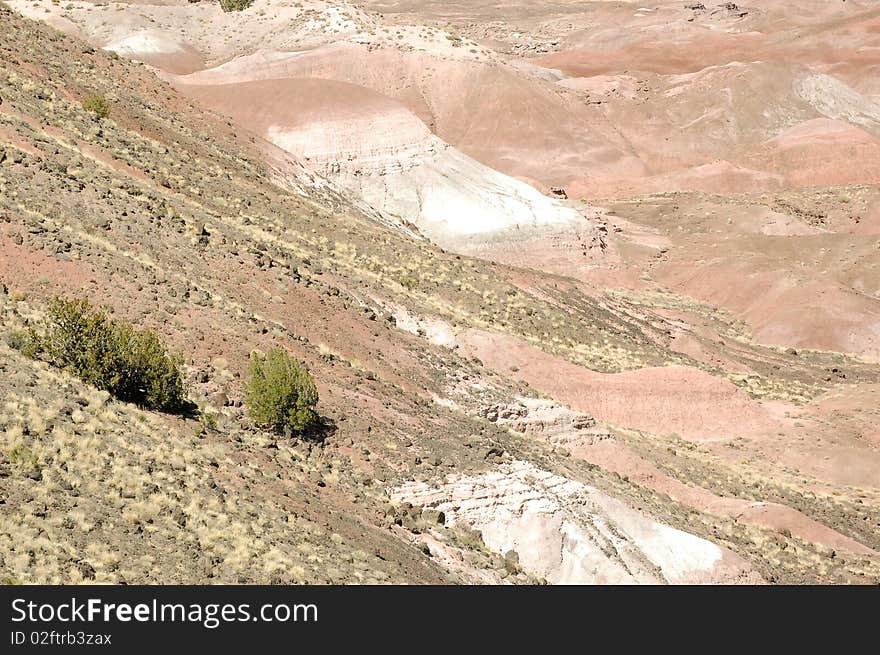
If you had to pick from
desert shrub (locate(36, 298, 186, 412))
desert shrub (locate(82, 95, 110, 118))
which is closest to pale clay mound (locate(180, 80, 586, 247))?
desert shrub (locate(82, 95, 110, 118))

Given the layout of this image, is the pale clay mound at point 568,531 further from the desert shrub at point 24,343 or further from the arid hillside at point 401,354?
the desert shrub at point 24,343

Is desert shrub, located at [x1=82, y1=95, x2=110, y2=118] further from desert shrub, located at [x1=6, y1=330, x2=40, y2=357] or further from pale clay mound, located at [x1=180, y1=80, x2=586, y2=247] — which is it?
desert shrub, located at [x1=6, y1=330, x2=40, y2=357]

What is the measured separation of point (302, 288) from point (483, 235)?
28.8 meters

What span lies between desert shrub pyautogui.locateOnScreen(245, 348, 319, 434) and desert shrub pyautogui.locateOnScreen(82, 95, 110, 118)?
20.6m

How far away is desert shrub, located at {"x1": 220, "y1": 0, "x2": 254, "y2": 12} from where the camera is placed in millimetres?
93738

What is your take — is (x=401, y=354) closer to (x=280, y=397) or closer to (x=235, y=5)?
(x=280, y=397)

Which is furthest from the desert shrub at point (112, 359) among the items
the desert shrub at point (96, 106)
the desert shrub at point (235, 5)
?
the desert shrub at point (235, 5)

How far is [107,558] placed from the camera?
1655 cm

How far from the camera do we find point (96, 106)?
43594 mm

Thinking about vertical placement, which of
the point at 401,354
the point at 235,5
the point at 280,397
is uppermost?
the point at 280,397

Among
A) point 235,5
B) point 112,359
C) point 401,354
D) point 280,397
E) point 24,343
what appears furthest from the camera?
point 235,5

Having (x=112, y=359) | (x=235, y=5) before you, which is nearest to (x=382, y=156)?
(x=235, y=5)

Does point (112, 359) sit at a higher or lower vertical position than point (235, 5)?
higher

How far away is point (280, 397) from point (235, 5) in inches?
2938
